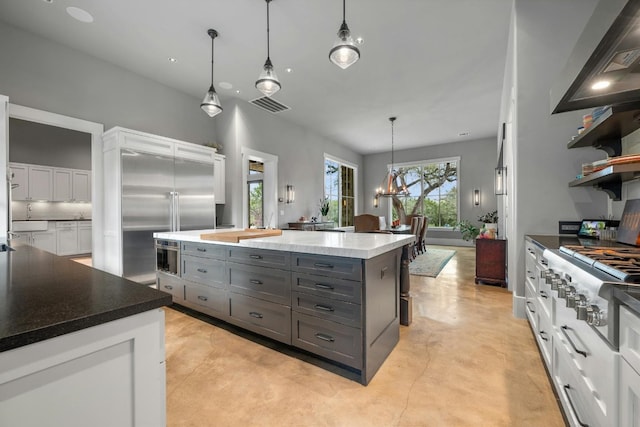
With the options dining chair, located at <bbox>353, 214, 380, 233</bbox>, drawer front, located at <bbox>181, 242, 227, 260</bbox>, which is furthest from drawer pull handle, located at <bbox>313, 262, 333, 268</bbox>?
dining chair, located at <bbox>353, 214, 380, 233</bbox>

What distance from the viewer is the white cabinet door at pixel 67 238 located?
22.2 ft

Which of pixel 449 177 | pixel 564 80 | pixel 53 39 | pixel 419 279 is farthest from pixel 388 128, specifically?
pixel 53 39

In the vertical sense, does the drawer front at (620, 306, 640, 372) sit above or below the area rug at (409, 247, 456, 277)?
above

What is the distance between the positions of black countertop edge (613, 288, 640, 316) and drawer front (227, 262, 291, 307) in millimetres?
1691

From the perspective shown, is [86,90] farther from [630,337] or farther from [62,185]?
[630,337]

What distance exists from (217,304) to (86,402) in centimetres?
202

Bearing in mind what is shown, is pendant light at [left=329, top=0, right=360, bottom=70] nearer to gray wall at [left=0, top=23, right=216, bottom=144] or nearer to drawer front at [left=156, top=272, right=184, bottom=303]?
drawer front at [left=156, top=272, right=184, bottom=303]

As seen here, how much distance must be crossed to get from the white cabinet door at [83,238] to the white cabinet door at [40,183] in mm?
969

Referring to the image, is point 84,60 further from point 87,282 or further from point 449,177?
point 449,177

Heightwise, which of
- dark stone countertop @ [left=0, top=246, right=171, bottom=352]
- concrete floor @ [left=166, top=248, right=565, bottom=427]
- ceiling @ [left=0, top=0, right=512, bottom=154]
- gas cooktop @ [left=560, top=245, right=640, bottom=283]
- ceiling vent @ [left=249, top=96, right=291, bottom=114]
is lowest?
concrete floor @ [left=166, top=248, right=565, bottom=427]

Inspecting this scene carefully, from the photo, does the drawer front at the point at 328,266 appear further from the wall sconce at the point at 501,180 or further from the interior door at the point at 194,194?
the wall sconce at the point at 501,180

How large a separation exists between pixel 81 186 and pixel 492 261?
377 inches

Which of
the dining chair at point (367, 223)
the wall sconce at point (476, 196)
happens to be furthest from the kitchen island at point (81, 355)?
the wall sconce at point (476, 196)

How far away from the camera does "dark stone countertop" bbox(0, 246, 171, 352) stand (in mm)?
604
